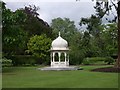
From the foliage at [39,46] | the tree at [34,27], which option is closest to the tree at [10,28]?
the foliage at [39,46]

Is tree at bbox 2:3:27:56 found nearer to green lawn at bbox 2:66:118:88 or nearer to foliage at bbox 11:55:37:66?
green lawn at bbox 2:66:118:88

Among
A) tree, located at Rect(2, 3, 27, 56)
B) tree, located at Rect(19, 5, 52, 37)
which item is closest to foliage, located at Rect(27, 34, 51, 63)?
tree, located at Rect(19, 5, 52, 37)

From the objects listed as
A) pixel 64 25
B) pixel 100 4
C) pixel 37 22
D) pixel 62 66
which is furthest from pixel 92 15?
pixel 64 25

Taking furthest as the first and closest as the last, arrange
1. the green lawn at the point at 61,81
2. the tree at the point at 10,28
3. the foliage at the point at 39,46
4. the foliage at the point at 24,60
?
the foliage at the point at 39,46 < the foliage at the point at 24,60 < the tree at the point at 10,28 < the green lawn at the point at 61,81

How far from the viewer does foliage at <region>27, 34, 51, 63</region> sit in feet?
152

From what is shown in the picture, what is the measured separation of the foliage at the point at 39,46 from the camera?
152ft

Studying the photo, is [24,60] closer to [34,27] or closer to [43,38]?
[43,38]

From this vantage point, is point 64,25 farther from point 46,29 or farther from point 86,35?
point 86,35

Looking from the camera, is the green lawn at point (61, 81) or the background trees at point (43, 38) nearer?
the green lawn at point (61, 81)

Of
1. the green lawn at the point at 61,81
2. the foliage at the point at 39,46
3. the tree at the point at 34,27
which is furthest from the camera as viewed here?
the tree at the point at 34,27

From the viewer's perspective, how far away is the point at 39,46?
46906 mm

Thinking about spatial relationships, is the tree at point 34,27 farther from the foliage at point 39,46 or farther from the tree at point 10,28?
the tree at point 10,28

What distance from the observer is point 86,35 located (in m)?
32.2

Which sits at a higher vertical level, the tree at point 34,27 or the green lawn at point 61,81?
the tree at point 34,27
